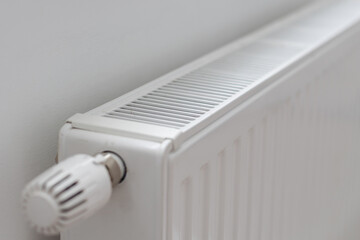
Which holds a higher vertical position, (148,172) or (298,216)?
(148,172)

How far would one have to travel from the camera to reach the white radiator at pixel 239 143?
0.40 meters

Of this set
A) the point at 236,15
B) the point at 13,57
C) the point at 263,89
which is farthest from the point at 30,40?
the point at 236,15

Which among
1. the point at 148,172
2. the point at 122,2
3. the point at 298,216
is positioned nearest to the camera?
the point at 148,172

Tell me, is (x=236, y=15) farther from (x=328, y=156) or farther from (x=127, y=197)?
(x=127, y=197)

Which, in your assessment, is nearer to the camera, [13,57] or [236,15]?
[13,57]

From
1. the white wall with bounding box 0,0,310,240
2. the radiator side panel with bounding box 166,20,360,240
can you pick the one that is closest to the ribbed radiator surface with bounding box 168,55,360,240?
the radiator side panel with bounding box 166,20,360,240

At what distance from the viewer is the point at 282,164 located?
2.08 ft

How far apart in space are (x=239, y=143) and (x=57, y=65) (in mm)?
175

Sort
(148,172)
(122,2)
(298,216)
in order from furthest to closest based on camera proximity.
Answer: (298,216) → (122,2) → (148,172)

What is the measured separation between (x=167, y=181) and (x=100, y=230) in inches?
2.7

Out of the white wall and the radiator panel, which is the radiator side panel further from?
the white wall

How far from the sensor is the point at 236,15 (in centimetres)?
76

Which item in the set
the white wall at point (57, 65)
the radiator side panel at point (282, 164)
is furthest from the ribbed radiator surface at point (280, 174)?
the white wall at point (57, 65)

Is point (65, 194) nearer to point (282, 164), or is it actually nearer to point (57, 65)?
point (57, 65)
